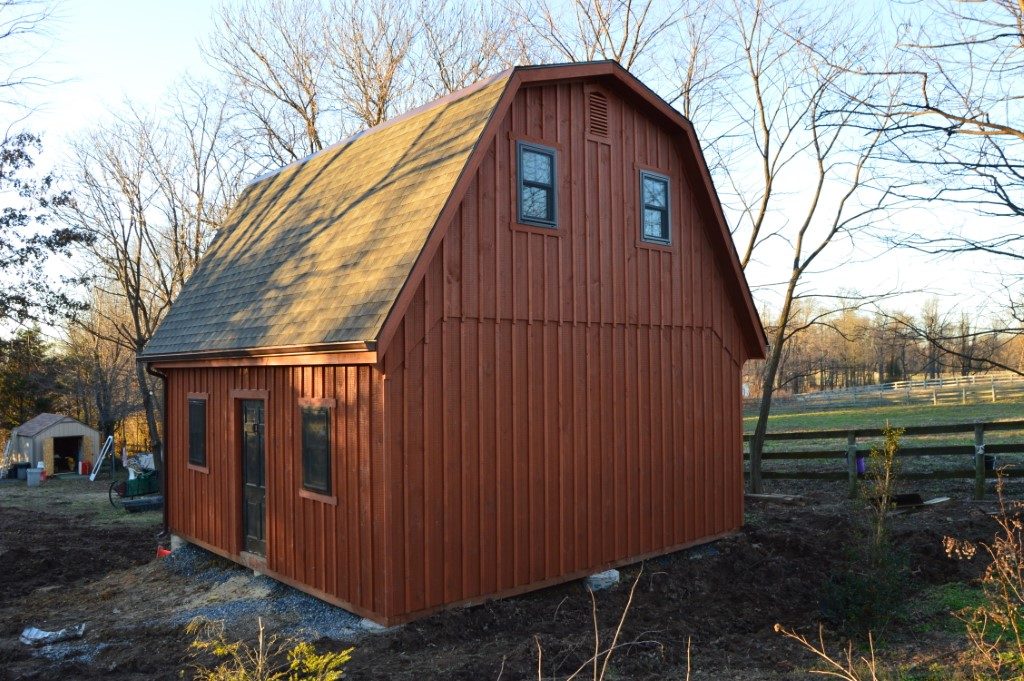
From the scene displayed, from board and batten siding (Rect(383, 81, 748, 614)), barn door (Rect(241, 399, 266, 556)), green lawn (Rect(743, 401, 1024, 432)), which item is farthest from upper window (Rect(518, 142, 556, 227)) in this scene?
green lawn (Rect(743, 401, 1024, 432))

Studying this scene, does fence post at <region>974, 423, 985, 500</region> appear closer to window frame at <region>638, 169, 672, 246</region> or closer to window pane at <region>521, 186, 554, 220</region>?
window frame at <region>638, 169, 672, 246</region>

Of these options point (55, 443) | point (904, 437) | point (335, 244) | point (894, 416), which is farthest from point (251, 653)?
point (894, 416)

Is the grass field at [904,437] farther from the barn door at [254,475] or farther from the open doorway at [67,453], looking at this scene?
the open doorway at [67,453]

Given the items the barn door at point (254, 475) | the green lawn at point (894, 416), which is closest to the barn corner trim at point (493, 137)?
the barn door at point (254, 475)

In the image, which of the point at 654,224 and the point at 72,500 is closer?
the point at 654,224

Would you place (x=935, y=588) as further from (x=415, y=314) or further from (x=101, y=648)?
(x=101, y=648)

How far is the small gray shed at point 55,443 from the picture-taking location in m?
27.3

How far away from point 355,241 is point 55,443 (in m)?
24.5

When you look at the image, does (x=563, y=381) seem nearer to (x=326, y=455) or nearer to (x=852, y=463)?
(x=326, y=455)

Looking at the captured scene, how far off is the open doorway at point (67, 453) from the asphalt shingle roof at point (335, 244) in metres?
18.1

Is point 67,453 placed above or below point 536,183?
below

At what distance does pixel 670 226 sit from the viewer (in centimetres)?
1145

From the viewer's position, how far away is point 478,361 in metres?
9.05

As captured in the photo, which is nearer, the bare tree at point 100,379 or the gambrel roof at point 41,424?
the gambrel roof at point 41,424
